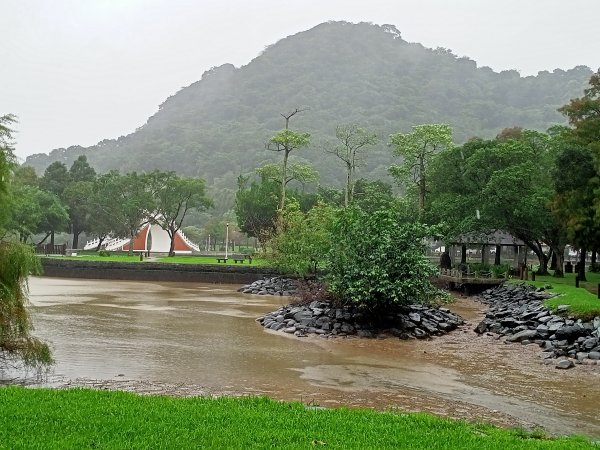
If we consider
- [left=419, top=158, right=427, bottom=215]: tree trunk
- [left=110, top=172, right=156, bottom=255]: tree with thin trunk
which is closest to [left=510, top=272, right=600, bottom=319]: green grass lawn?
[left=419, top=158, right=427, bottom=215]: tree trunk

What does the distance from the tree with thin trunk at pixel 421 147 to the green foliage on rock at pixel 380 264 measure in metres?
25.8

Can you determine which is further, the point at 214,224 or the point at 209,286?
the point at 214,224

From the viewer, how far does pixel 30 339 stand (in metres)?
11.1

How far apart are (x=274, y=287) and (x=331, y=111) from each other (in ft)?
416

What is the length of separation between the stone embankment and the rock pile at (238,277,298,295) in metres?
17.2

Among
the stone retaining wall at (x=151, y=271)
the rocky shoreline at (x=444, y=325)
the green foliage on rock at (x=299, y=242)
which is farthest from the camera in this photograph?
the stone retaining wall at (x=151, y=271)

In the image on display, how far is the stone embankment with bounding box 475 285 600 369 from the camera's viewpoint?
16266 mm

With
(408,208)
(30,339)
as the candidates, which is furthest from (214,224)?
(30,339)

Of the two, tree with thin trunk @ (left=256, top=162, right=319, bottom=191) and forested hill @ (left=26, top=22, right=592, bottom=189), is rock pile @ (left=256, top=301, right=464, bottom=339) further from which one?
forested hill @ (left=26, top=22, right=592, bottom=189)

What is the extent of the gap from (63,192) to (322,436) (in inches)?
2924

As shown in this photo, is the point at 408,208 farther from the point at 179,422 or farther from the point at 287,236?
the point at 179,422

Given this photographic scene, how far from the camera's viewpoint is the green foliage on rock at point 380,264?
→ 20464 millimetres

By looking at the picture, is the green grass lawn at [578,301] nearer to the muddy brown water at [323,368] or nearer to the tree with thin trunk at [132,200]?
the muddy brown water at [323,368]

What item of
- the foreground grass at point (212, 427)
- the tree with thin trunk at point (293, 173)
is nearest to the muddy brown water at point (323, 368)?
the foreground grass at point (212, 427)
